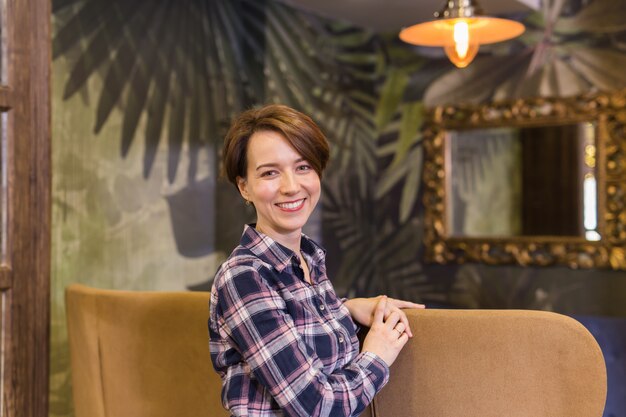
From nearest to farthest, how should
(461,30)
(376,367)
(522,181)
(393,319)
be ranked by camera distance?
(376,367) < (393,319) < (461,30) < (522,181)

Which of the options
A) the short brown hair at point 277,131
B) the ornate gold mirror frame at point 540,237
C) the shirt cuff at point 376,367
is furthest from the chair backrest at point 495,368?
the ornate gold mirror frame at point 540,237

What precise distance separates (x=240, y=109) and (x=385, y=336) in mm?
2251

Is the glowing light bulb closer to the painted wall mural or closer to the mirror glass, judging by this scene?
the painted wall mural

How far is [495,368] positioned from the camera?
1.47 meters

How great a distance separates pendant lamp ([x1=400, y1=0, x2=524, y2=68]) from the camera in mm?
2453

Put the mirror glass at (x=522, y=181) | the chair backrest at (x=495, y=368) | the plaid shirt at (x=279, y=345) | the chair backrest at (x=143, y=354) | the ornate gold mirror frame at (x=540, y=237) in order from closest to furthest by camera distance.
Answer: the plaid shirt at (x=279, y=345) → the chair backrest at (x=495, y=368) → the chair backrest at (x=143, y=354) → the ornate gold mirror frame at (x=540, y=237) → the mirror glass at (x=522, y=181)

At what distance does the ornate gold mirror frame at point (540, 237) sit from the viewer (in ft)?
11.9

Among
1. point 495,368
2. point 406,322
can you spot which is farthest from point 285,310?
point 495,368

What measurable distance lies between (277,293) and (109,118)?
1.77 meters

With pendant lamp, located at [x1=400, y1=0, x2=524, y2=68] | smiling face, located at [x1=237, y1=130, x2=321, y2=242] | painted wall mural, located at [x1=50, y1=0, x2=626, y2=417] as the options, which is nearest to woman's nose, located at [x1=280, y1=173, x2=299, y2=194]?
smiling face, located at [x1=237, y1=130, x2=321, y2=242]

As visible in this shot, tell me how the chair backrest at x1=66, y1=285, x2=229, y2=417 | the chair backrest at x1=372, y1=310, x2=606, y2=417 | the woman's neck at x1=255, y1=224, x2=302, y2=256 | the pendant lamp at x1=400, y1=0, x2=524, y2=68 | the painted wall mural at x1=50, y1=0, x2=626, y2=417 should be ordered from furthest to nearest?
the painted wall mural at x1=50, y1=0, x2=626, y2=417 → the pendant lamp at x1=400, y1=0, x2=524, y2=68 → the chair backrest at x1=66, y1=285, x2=229, y2=417 → the woman's neck at x1=255, y1=224, x2=302, y2=256 → the chair backrest at x1=372, y1=310, x2=606, y2=417

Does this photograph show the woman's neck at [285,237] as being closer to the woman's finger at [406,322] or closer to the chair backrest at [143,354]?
the woman's finger at [406,322]

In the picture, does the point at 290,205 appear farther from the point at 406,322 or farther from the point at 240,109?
the point at 240,109

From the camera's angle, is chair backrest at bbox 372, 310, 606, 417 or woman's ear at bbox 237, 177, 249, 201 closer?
chair backrest at bbox 372, 310, 606, 417
